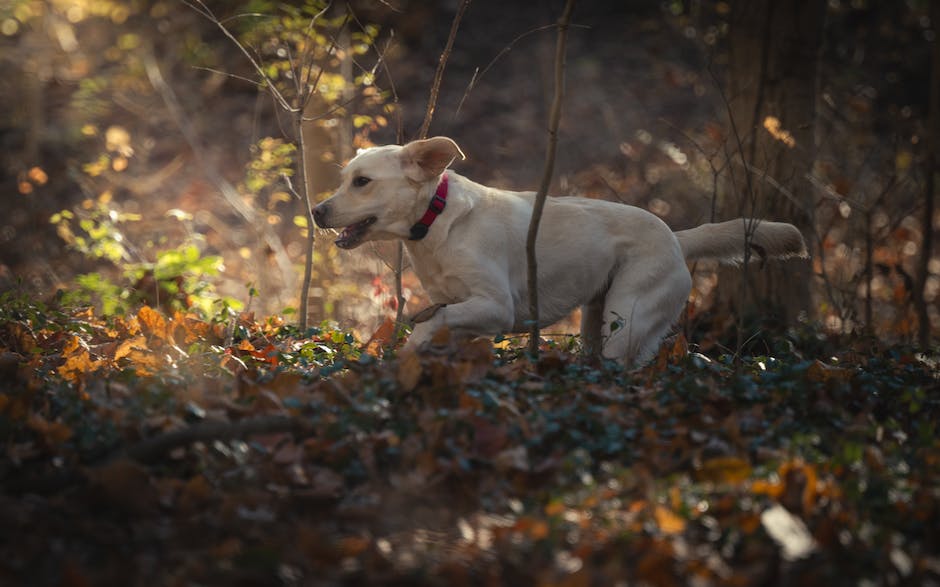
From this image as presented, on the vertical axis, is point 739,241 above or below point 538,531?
above

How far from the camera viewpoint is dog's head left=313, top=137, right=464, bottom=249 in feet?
19.0


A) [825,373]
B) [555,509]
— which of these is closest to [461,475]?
[555,509]

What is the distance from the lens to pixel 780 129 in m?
7.92

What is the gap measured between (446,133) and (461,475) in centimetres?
1192

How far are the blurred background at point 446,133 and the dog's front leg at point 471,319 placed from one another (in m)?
1.63

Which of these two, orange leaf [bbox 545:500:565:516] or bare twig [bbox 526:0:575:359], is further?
bare twig [bbox 526:0:575:359]

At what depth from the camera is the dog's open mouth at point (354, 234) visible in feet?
19.2

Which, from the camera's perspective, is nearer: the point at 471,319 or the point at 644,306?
the point at 471,319

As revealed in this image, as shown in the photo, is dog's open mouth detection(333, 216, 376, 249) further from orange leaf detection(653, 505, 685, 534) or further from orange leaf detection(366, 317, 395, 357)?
orange leaf detection(653, 505, 685, 534)

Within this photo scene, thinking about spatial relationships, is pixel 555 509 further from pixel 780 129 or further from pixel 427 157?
pixel 780 129

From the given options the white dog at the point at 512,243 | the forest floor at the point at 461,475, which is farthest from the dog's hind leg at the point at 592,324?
the forest floor at the point at 461,475

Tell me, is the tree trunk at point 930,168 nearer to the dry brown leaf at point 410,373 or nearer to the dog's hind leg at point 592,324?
the dog's hind leg at point 592,324

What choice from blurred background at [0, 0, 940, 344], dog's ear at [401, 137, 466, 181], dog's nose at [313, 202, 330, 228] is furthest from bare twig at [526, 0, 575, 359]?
blurred background at [0, 0, 940, 344]

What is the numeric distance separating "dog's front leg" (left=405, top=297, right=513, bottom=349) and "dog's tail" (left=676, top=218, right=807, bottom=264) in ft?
5.14
